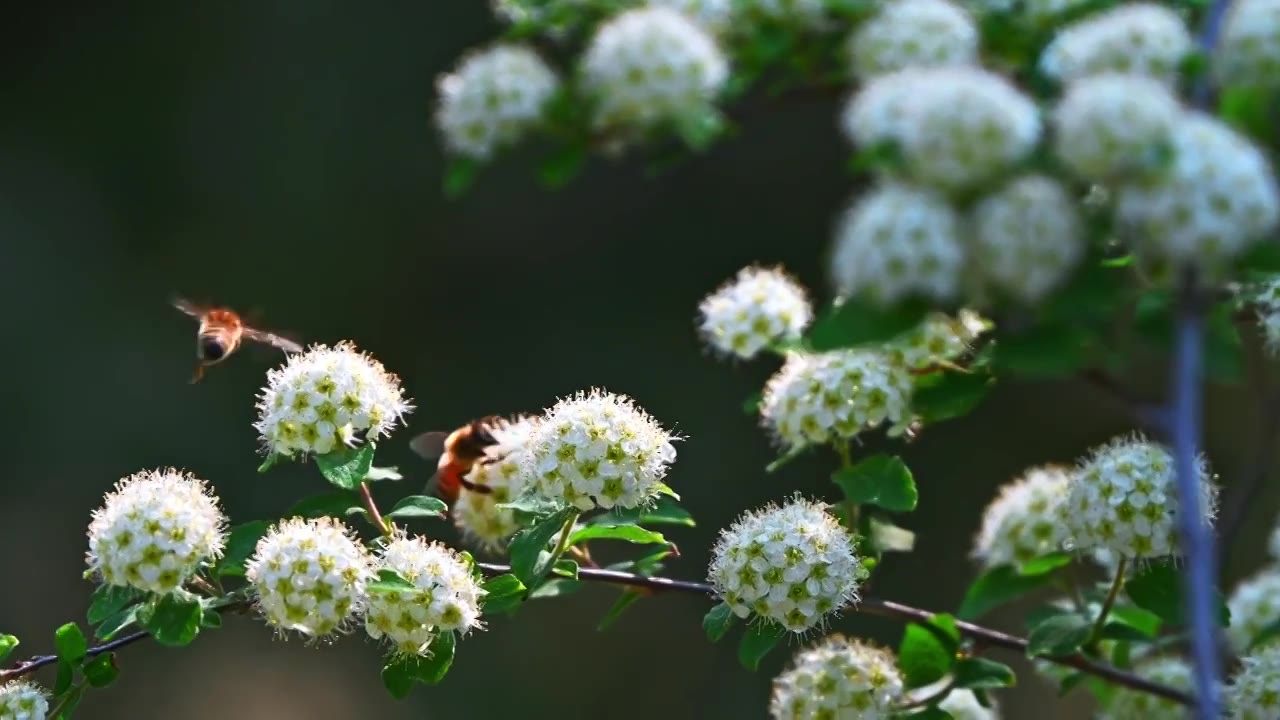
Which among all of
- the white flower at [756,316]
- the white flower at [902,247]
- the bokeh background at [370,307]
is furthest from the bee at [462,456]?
the bokeh background at [370,307]

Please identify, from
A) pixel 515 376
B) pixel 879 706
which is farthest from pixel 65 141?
pixel 879 706

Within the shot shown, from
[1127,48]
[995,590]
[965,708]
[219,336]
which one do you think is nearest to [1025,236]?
[1127,48]

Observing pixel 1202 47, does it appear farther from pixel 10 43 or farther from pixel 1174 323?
pixel 10 43

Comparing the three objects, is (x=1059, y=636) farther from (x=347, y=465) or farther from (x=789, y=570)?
(x=347, y=465)

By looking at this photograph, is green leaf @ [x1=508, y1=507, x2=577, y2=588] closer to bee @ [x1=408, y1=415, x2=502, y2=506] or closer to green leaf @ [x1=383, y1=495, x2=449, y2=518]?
green leaf @ [x1=383, y1=495, x2=449, y2=518]

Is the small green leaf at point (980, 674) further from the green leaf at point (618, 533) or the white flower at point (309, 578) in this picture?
the white flower at point (309, 578)

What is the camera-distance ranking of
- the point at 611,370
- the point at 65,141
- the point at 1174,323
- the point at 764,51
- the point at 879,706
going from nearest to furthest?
the point at 1174,323 < the point at 764,51 < the point at 879,706 < the point at 611,370 < the point at 65,141

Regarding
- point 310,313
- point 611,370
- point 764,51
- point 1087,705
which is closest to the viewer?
point 764,51
